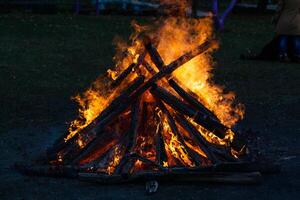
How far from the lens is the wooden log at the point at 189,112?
718 centimetres

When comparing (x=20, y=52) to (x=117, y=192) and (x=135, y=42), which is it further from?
(x=117, y=192)

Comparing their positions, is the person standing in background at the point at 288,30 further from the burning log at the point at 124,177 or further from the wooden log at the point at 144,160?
the wooden log at the point at 144,160

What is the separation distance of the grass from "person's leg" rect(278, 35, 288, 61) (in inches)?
19.1

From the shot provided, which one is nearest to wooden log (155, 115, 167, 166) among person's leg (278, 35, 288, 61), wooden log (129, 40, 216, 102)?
wooden log (129, 40, 216, 102)

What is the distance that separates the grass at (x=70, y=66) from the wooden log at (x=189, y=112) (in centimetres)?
267

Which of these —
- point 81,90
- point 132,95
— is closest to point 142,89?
point 132,95

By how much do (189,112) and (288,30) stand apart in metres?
→ 9.66

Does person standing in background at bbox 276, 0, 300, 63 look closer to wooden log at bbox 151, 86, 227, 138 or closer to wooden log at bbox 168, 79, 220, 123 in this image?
wooden log at bbox 168, 79, 220, 123

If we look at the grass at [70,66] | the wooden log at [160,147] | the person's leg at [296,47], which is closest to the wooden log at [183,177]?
the wooden log at [160,147]

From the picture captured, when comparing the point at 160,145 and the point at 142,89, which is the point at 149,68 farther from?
the point at 160,145

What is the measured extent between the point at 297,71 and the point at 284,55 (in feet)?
4.79

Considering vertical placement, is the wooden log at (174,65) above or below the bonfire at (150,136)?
above

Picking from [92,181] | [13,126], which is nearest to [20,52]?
[13,126]

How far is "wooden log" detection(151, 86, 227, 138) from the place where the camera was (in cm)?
718
